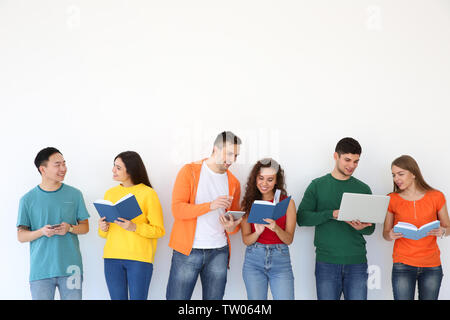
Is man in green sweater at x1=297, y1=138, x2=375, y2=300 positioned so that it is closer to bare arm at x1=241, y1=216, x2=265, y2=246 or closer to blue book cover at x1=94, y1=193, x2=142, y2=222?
bare arm at x1=241, y1=216, x2=265, y2=246

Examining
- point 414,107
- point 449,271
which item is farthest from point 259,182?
point 449,271

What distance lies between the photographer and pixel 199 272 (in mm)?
2979

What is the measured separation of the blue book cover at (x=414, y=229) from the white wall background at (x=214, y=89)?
71 centimetres

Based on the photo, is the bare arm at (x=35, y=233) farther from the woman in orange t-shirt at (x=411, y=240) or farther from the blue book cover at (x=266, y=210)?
the woman in orange t-shirt at (x=411, y=240)

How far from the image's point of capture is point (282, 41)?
Result: 12.0 ft

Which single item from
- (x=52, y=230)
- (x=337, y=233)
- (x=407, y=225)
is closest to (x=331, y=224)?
(x=337, y=233)

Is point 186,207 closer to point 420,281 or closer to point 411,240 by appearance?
point 411,240

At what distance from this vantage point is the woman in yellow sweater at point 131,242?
2.91 meters

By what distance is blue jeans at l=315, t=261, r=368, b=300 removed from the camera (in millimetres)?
2949

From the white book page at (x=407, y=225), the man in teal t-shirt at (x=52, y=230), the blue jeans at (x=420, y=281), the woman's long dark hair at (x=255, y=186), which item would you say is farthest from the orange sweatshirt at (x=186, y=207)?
the blue jeans at (x=420, y=281)

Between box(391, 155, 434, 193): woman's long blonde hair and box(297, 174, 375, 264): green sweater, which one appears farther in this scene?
box(391, 155, 434, 193): woman's long blonde hair

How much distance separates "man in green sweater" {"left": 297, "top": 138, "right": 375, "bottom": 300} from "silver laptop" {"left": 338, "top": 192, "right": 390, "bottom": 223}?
3.9 inches

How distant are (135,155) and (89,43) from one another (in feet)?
4.02

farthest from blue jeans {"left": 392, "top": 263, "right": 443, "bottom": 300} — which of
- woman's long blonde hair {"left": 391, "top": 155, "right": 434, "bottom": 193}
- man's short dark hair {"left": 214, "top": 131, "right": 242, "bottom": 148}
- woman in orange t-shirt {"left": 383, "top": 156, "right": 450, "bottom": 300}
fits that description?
man's short dark hair {"left": 214, "top": 131, "right": 242, "bottom": 148}
